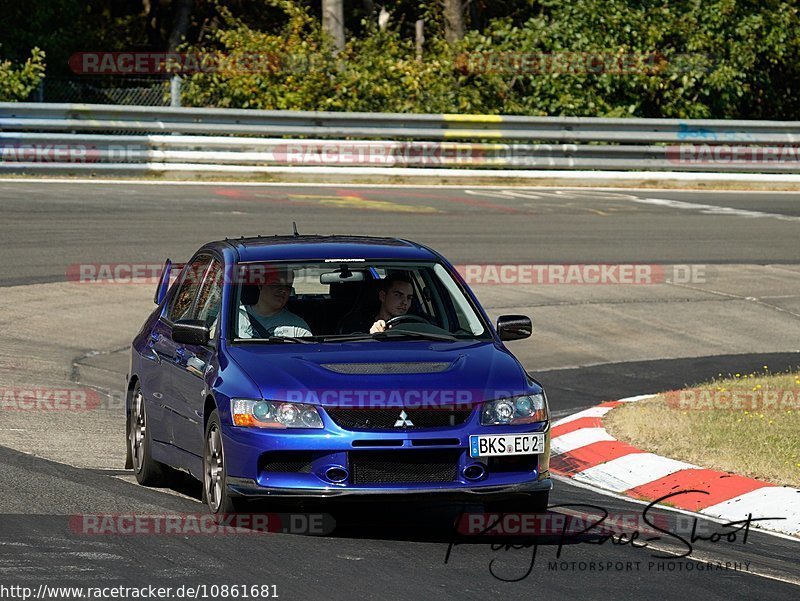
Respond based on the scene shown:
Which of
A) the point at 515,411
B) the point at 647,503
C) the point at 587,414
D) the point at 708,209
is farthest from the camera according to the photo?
the point at 708,209

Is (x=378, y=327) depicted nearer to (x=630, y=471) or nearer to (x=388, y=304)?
(x=388, y=304)

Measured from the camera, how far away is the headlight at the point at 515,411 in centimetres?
774

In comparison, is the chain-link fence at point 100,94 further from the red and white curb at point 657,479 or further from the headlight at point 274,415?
the headlight at point 274,415

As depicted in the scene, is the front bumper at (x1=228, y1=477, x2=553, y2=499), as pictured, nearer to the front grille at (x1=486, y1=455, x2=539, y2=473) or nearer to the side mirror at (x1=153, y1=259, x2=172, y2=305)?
the front grille at (x1=486, y1=455, x2=539, y2=473)

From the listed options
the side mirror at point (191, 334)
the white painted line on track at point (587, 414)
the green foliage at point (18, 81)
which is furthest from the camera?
→ the green foliage at point (18, 81)

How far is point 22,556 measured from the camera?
6984 mm

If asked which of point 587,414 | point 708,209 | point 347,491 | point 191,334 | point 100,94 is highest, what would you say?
point 100,94

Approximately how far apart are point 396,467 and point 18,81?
2142 centimetres

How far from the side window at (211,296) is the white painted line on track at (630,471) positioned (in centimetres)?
273

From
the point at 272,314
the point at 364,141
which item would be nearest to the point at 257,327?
the point at 272,314

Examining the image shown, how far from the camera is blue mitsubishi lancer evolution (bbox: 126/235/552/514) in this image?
7562 mm

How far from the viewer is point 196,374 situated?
27.8ft

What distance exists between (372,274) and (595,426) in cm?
289


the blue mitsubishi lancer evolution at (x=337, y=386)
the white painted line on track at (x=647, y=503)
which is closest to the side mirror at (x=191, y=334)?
the blue mitsubishi lancer evolution at (x=337, y=386)
